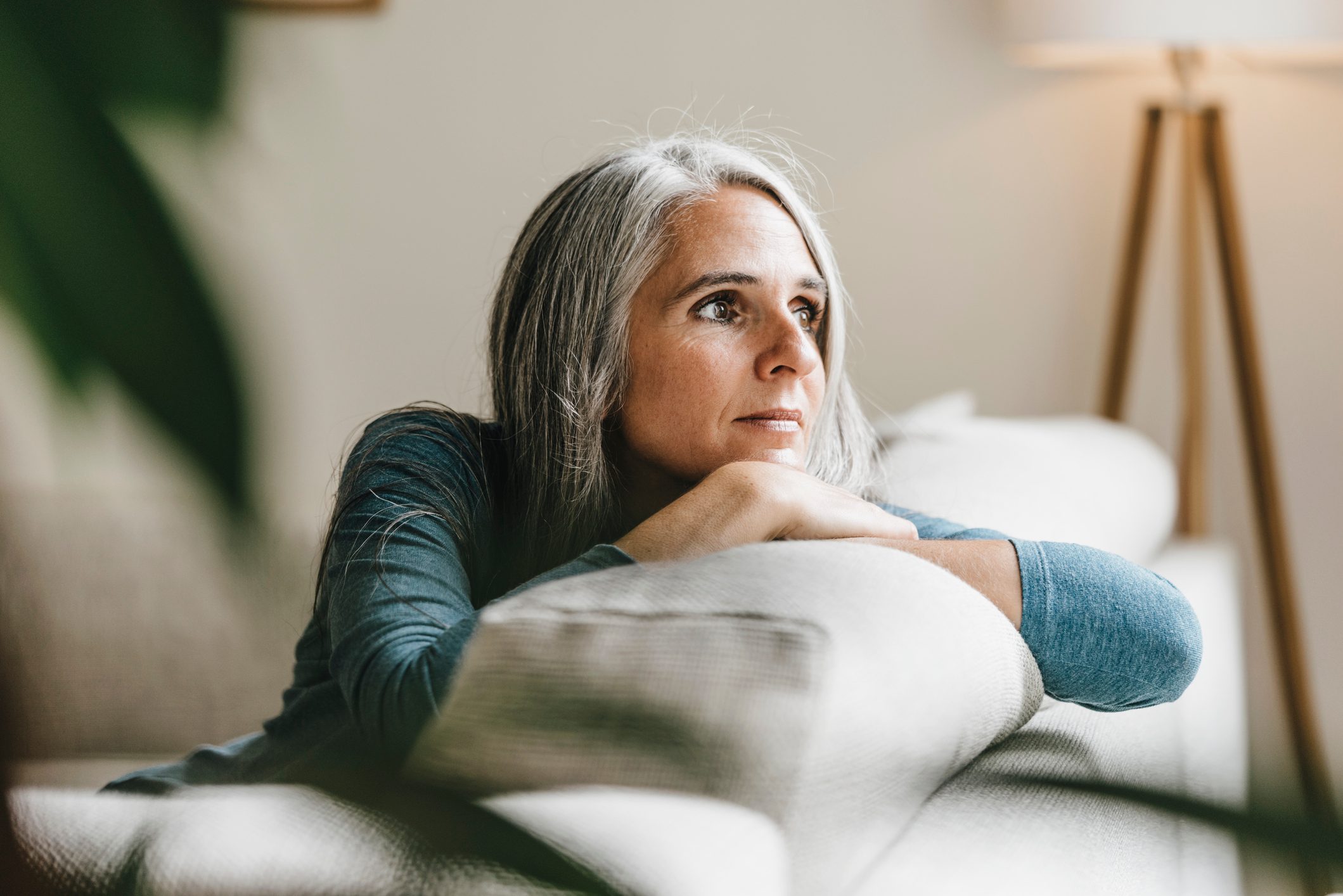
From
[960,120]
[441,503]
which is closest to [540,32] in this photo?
[960,120]

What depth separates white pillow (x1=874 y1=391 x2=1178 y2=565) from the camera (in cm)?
134

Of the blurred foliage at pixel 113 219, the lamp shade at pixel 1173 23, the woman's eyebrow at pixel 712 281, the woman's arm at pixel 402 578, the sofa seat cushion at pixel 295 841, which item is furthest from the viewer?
the lamp shade at pixel 1173 23

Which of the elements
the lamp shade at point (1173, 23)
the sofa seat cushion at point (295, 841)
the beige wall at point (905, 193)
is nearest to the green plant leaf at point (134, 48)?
the sofa seat cushion at point (295, 841)

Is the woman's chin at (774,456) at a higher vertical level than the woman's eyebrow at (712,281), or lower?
lower

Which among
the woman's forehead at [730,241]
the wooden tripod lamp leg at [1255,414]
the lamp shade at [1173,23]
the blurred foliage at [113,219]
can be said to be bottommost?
the wooden tripod lamp leg at [1255,414]

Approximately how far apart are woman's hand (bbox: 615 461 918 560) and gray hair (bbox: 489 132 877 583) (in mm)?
227

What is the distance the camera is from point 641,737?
0.40 metres

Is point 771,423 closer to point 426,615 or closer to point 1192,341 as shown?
point 426,615

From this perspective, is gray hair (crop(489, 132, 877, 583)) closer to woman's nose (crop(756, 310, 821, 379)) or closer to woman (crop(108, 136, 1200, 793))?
woman (crop(108, 136, 1200, 793))

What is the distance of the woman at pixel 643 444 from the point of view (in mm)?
918

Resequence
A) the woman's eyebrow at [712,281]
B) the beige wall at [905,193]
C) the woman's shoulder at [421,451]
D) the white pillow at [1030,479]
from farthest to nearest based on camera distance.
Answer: the beige wall at [905,193] < the white pillow at [1030,479] < the woman's eyebrow at [712,281] < the woman's shoulder at [421,451]

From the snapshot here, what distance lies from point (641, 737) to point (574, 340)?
2.54 ft

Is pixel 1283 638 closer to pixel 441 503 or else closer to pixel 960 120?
pixel 960 120

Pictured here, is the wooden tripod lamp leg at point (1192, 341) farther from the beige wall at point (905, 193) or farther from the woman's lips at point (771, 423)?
the woman's lips at point (771, 423)
